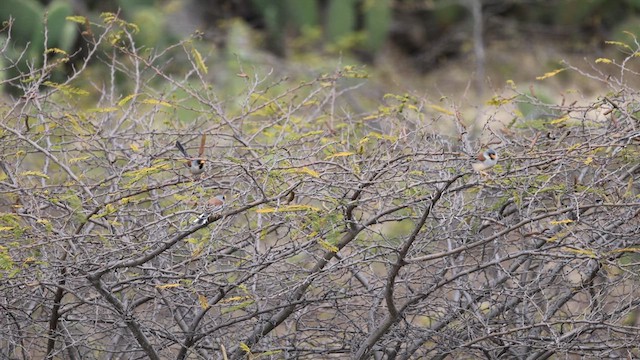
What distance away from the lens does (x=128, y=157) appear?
5.54 metres

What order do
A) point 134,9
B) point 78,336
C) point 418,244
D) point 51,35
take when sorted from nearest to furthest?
point 418,244 → point 78,336 → point 51,35 → point 134,9

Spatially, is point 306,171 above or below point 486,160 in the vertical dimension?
below

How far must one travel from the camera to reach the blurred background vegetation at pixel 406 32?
15.7 metres

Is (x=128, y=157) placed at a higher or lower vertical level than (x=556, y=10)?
lower

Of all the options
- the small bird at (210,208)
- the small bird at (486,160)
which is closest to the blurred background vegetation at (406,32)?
the small bird at (210,208)

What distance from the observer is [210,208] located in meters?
4.34

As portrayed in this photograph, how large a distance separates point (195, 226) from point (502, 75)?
13.0 metres

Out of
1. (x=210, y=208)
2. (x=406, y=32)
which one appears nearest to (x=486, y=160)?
(x=210, y=208)

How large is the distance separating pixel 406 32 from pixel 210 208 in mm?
14154

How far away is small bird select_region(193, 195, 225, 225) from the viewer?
428cm

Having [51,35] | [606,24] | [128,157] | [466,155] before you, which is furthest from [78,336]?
[606,24]

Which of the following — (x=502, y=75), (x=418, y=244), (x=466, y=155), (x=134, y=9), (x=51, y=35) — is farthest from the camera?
(x=502, y=75)

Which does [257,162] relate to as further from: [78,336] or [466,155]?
[78,336]

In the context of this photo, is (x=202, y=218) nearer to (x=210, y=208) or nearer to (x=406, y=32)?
(x=210, y=208)
